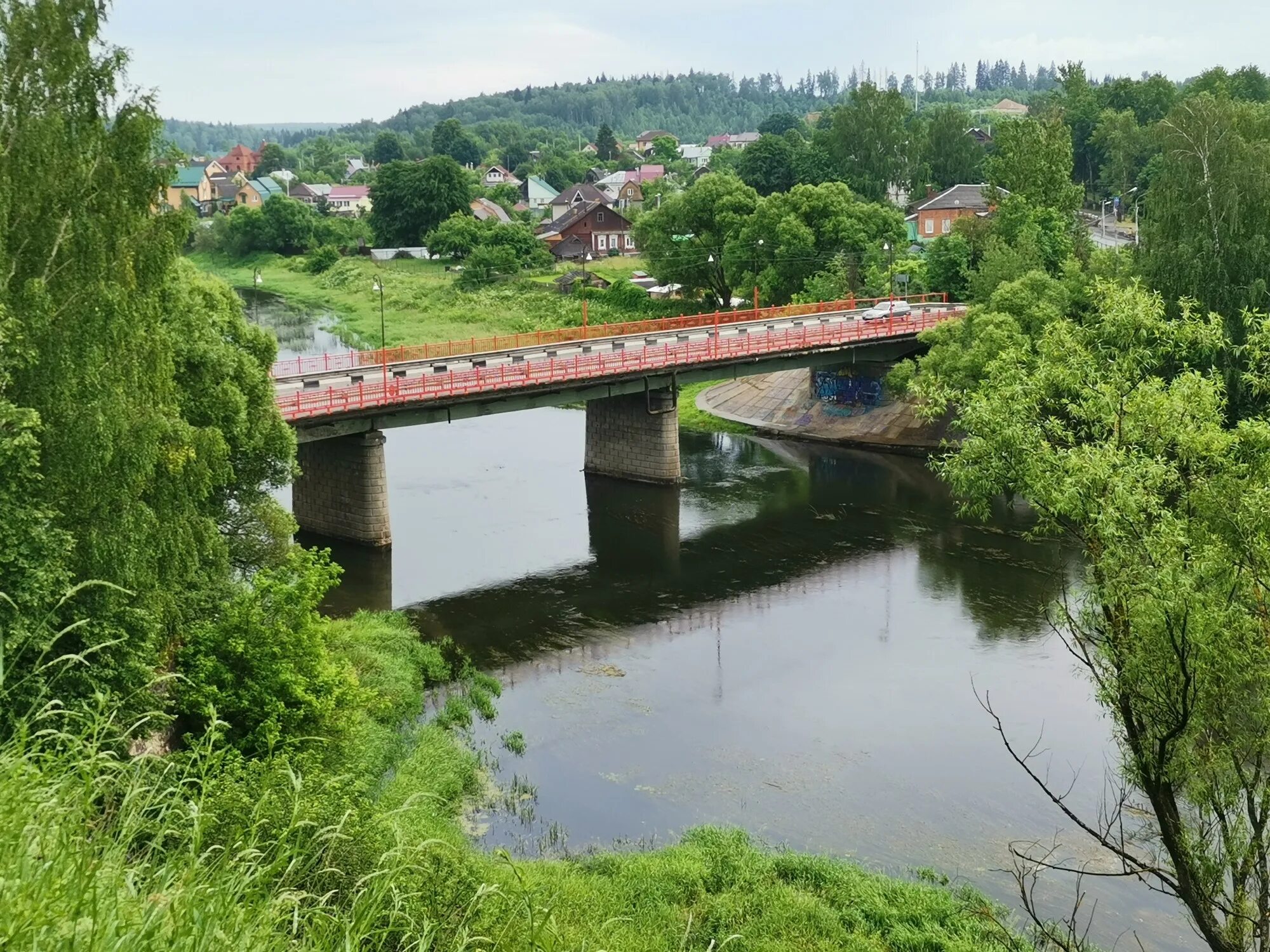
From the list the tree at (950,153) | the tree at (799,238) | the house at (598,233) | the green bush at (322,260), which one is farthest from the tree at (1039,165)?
the green bush at (322,260)

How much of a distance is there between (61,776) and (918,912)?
16.8 m

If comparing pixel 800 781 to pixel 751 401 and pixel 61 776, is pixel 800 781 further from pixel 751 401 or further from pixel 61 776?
pixel 751 401

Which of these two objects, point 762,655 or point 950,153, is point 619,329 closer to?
point 762,655

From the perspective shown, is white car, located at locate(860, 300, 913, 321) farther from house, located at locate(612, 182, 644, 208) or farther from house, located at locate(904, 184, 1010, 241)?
house, located at locate(612, 182, 644, 208)

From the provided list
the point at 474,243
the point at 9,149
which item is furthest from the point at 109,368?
the point at 474,243

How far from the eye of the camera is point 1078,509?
19.4 meters

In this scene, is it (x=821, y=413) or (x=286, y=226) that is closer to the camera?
(x=821, y=413)

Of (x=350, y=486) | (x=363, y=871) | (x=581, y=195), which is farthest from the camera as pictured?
(x=581, y=195)

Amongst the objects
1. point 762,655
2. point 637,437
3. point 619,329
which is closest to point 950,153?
point 619,329

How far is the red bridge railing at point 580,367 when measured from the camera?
45312 millimetres

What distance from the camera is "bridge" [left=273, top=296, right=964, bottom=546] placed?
47406 mm

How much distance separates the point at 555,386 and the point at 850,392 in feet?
78.1

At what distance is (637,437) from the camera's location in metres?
58.9

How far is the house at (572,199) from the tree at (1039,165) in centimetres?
8235
